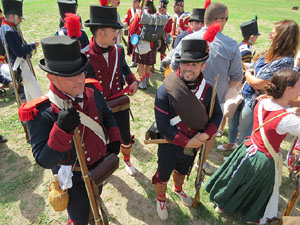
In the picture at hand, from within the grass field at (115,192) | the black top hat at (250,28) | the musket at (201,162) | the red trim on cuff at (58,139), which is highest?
the black top hat at (250,28)

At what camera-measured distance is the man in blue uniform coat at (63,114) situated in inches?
75.1

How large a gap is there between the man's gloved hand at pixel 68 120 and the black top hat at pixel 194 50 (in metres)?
1.35

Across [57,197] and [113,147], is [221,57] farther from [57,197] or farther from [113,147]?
[57,197]

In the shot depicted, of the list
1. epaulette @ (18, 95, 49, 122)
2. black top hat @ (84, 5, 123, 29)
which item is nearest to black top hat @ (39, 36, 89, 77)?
epaulette @ (18, 95, 49, 122)

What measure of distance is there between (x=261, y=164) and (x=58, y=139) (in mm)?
2522

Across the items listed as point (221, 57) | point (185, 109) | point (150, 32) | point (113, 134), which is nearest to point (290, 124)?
point (185, 109)

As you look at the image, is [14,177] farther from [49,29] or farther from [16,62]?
[49,29]

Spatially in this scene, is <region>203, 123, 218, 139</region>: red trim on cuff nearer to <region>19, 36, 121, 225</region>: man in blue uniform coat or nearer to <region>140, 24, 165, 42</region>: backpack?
<region>19, 36, 121, 225</region>: man in blue uniform coat

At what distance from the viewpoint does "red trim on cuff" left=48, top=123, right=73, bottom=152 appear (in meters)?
1.87

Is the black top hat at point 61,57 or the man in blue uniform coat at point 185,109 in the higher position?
the black top hat at point 61,57

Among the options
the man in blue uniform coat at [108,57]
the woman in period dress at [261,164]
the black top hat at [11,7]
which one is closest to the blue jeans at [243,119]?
the woman in period dress at [261,164]

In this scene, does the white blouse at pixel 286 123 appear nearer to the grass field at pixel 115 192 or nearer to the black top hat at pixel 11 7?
the grass field at pixel 115 192

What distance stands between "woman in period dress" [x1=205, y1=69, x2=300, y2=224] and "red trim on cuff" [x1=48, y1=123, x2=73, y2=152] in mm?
2311

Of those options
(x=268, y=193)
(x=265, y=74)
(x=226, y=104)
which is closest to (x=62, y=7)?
(x=226, y=104)
